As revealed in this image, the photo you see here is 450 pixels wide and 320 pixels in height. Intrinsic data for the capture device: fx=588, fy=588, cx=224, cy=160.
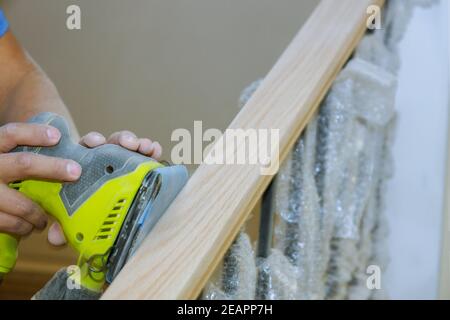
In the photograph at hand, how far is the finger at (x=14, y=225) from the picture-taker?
79cm

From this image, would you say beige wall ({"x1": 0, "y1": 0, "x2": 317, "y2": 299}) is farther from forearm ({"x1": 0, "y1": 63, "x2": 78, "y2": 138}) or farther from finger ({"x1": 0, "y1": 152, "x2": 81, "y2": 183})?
finger ({"x1": 0, "y1": 152, "x2": 81, "y2": 183})

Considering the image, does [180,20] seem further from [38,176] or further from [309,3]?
[38,176]

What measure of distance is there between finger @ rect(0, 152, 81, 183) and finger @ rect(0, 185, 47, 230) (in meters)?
0.04

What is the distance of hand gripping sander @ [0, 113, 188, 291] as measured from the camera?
67 centimetres

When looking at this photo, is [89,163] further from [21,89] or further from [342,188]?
[21,89]

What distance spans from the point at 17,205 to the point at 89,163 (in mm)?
130

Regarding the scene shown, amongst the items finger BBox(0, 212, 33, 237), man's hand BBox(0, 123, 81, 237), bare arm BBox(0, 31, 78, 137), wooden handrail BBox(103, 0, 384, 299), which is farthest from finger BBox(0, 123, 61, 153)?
bare arm BBox(0, 31, 78, 137)

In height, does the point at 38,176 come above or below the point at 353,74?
below

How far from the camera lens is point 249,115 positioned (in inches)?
28.1

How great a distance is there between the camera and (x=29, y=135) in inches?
29.5

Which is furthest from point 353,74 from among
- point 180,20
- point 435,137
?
point 180,20
